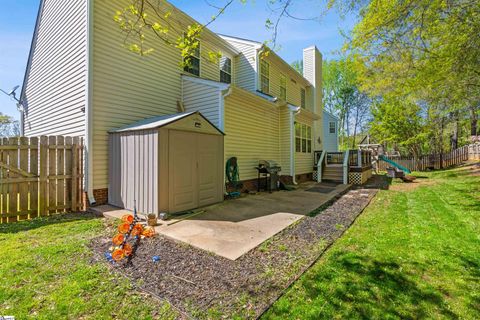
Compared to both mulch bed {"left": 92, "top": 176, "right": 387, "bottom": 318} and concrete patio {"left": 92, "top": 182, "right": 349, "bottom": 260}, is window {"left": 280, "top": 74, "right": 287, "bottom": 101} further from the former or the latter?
mulch bed {"left": 92, "top": 176, "right": 387, "bottom": 318}

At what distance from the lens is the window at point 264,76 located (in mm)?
12000

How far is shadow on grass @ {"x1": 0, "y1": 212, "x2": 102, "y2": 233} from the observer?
183 inches

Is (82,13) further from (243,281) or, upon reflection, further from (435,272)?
(435,272)

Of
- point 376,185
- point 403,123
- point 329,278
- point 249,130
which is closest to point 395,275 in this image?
point 329,278

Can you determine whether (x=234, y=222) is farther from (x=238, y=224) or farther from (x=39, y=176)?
(x=39, y=176)

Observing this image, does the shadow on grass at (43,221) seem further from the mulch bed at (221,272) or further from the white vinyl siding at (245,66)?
the white vinyl siding at (245,66)

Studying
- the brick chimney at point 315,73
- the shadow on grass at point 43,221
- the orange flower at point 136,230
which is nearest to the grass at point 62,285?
the shadow on grass at point 43,221

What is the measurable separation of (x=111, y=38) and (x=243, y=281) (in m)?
7.42

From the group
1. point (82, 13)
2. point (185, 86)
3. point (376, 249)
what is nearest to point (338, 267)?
point (376, 249)

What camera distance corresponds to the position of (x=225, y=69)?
11352 millimetres

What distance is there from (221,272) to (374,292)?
1.82 meters

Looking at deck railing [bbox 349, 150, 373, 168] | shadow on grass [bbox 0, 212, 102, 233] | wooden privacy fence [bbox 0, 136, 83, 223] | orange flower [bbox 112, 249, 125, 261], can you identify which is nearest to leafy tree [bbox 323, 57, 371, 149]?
deck railing [bbox 349, 150, 373, 168]

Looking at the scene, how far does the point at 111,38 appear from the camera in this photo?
266 inches

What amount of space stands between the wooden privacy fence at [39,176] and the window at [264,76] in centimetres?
872
